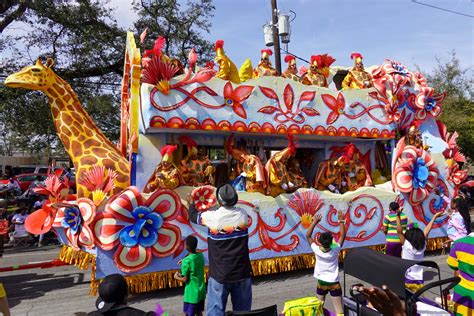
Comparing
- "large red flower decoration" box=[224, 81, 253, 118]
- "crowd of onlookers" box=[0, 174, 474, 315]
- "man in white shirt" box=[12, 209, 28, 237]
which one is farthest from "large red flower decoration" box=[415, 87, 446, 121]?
"man in white shirt" box=[12, 209, 28, 237]

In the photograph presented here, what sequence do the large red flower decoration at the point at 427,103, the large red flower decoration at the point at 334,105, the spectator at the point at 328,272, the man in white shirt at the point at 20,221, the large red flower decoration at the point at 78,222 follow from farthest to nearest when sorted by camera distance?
the man in white shirt at the point at 20,221 < the large red flower decoration at the point at 427,103 < the large red flower decoration at the point at 334,105 < the large red flower decoration at the point at 78,222 < the spectator at the point at 328,272

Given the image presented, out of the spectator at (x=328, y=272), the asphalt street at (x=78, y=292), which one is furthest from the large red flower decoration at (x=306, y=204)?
the spectator at (x=328, y=272)

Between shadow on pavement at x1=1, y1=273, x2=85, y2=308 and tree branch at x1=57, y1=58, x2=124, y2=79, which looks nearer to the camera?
shadow on pavement at x1=1, y1=273, x2=85, y2=308

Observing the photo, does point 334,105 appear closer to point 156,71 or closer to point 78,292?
point 156,71

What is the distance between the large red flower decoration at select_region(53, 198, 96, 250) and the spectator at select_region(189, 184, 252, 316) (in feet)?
8.18

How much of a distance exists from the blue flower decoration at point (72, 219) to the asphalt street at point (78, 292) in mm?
1092

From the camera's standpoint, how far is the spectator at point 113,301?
2.18m

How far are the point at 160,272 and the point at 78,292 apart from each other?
1474 mm

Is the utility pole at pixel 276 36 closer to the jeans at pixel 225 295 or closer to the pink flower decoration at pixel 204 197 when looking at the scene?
the pink flower decoration at pixel 204 197

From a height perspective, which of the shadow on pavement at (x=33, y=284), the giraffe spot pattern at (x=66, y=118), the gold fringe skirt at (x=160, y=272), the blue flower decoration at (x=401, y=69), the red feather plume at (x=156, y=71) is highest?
the blue flower decoration at (x=401, y=69)

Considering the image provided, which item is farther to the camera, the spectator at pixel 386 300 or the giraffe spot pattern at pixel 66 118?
the giraffe spot pattern at pixel 66 118

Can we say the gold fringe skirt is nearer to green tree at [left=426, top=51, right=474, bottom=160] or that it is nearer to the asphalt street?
the asphalt street

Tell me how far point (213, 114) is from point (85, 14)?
334 inches

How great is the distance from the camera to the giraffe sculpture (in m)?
6.16
